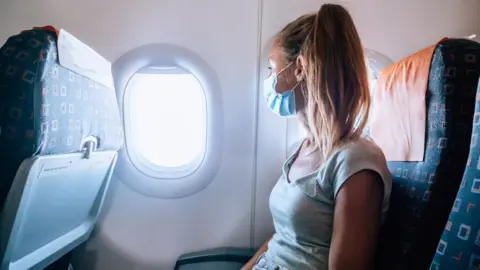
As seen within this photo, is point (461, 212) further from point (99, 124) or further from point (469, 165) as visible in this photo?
point (99, 124)

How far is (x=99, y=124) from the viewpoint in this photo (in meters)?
1.50

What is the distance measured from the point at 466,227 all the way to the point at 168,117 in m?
1.65

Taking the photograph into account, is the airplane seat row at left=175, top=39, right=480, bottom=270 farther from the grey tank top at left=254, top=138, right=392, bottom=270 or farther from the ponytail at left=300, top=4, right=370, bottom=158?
the ponytail at left=300, top=4, right=370, bottom=158

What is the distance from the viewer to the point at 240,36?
1.90 metres

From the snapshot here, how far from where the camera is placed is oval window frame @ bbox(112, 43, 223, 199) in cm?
188

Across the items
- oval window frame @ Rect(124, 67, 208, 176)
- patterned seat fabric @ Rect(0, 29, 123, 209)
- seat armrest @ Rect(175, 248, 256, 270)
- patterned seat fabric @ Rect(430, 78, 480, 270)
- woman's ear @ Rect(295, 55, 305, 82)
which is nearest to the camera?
patterned seat fabric @ Rect(430, 78, 480, 270)

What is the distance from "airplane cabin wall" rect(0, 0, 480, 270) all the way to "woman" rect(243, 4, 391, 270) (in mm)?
571

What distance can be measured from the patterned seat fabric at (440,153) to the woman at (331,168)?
0.28 ft

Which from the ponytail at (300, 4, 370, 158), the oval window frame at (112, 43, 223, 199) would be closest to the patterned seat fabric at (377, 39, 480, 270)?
the ponytail at (300, 4, 370, 158)

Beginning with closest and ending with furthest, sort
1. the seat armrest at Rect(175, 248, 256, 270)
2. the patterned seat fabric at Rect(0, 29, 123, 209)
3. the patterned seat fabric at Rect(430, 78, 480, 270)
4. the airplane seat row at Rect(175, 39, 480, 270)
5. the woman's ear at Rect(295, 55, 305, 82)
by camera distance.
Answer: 1. the patterned seat fabric at Rect(430, 78, 480, 270)
2. the airplane seat row at Rect(175, 39, 480, 270)
3. the patterned seat fabric at Rect(0, 29, 123, 209)
4. the woman's ear at Rect(295, 55, 305, 82)
5. the seat armrest at Rect(175, 248, 256, 270)

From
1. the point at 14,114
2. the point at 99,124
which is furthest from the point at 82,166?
the point at 14,114

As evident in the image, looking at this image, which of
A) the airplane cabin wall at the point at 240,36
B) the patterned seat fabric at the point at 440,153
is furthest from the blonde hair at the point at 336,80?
the airplane cabin wall at the point at 240,36

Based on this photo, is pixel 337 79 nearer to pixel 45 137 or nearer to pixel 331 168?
pixel 331 168

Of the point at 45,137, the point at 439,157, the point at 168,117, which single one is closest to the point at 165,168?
the point at 168,117
